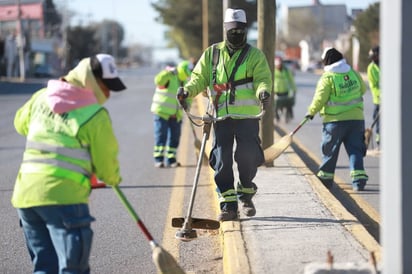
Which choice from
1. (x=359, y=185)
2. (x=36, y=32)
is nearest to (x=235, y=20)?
(x=359, y=185)

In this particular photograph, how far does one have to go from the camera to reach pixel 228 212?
8195 mm

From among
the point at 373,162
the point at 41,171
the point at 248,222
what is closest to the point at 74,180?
the point at 41,171

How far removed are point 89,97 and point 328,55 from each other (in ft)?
19.8

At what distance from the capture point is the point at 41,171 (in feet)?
17.0

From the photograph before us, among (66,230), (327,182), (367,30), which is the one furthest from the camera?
(367,30)

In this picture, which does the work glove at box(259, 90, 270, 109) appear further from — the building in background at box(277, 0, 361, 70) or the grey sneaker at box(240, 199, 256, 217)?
the building in background at box(277, 0, 361, 70)

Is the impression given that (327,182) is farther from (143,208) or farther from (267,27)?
(267,27)

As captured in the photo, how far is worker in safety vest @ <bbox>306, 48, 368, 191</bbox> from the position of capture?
35.4 feet

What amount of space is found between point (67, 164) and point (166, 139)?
9077 mm

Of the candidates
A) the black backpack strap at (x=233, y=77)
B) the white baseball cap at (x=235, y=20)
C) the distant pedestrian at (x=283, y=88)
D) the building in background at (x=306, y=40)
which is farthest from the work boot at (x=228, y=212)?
the building in background at (x=306, y=40)

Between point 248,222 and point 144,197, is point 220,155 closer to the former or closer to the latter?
point 248,222

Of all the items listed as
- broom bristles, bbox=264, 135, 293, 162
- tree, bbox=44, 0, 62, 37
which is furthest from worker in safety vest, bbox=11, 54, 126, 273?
tree, bbox=44, 0, 62, 37

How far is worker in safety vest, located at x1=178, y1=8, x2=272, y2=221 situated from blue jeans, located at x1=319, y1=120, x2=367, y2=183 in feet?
9.18

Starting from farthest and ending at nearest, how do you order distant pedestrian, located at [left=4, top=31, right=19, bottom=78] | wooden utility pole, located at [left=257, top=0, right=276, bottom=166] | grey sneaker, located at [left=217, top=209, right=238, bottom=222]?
1. distant pedestrian, located at [left=4, top=31, right=19, bottom=78]
2. wooden utility pole, located at [left=257, top=0, right=276, bottom=166]
3. grey sneaker, located at [left=217, top=209, right=238, bottom=222]
